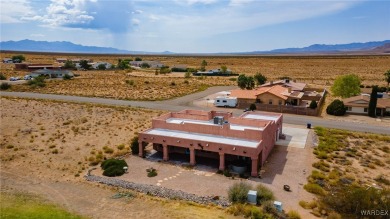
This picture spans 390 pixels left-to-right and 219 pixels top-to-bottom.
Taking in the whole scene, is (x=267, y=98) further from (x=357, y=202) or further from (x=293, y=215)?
(x=293, y=215)

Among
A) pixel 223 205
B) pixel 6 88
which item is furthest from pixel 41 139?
pixel 6 88

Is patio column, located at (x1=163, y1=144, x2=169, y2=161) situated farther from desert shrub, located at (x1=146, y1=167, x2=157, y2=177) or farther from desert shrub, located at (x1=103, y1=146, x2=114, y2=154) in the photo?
desert shrub, located at (x1=103, y1=146, x2=114, y2=154)

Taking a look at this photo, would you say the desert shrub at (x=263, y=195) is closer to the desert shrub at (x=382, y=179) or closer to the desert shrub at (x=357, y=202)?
the desert shrub at (x=357, y=202)

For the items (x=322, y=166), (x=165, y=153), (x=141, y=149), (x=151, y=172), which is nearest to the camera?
(x=151, y=172)

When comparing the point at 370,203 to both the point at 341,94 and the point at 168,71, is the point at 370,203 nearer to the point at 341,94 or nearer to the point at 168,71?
the point at 341,94

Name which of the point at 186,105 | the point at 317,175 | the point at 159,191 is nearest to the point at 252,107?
the point at 186,105

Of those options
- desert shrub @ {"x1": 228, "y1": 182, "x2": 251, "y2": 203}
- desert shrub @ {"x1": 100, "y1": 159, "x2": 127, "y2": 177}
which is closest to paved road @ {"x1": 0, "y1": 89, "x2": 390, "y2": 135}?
desert shrub @ {"x1": 228, "y1": 182, "x2": 251, "y2": 203}

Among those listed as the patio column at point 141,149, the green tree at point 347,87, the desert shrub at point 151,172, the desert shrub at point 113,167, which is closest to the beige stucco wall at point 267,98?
the green tree at point 347,87
